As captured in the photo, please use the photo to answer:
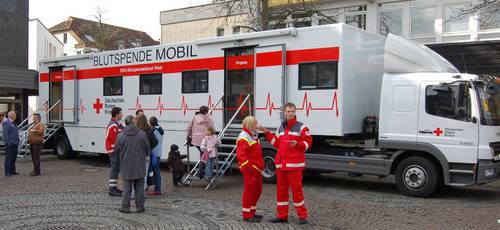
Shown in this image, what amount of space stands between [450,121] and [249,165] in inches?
164

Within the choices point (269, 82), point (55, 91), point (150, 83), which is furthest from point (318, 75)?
point (55, 91)

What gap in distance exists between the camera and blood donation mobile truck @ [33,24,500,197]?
9336 mm

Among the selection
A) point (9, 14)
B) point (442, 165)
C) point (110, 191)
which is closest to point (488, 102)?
point (442, 165)

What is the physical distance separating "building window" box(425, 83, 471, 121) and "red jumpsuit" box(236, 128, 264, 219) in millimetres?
3900

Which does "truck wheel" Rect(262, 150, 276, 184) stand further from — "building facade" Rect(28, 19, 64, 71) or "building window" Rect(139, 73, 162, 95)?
"building facade" Rect(28, 19, 64, 71)

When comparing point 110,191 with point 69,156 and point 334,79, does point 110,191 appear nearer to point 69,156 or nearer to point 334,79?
point 334,79

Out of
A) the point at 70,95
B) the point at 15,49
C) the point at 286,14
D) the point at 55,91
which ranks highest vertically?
the point at 286,14

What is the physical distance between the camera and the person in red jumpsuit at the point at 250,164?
24.0 feet

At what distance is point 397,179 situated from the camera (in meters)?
9.89

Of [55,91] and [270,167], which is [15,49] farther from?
[270,167]

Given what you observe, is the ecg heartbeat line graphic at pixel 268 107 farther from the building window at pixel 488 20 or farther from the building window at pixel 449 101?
the building window at pixel 488 20

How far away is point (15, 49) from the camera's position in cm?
2478

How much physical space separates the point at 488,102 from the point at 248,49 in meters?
4.99

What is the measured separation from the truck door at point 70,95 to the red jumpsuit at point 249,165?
9995mm
